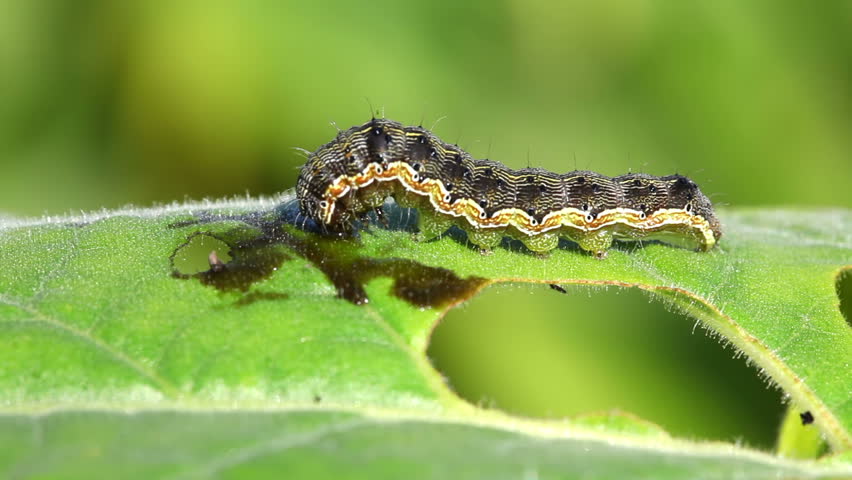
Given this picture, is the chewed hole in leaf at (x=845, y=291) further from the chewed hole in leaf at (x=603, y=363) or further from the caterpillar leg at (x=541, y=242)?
the caterpillar leg at (x=541, y=242)

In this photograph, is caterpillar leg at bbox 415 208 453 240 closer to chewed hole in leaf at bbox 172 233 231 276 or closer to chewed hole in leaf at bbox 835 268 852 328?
chewed hole in leaf at bbox 172 233 231 276

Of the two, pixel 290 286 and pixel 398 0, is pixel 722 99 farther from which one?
pixel 290 286

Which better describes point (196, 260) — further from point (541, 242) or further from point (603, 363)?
point (603, 363)

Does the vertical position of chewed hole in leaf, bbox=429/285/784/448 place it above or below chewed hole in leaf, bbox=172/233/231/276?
below

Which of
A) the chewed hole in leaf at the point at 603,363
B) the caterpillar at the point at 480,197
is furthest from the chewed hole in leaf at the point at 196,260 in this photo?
the chewed hole in leaf at the point at 603,363

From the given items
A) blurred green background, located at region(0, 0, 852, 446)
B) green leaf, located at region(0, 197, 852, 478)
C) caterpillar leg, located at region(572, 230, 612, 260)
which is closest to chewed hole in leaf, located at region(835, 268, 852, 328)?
green leaf, located at region(0, 197, 852, 478)

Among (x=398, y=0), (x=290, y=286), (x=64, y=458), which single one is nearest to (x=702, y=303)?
(x=290, y=286)
